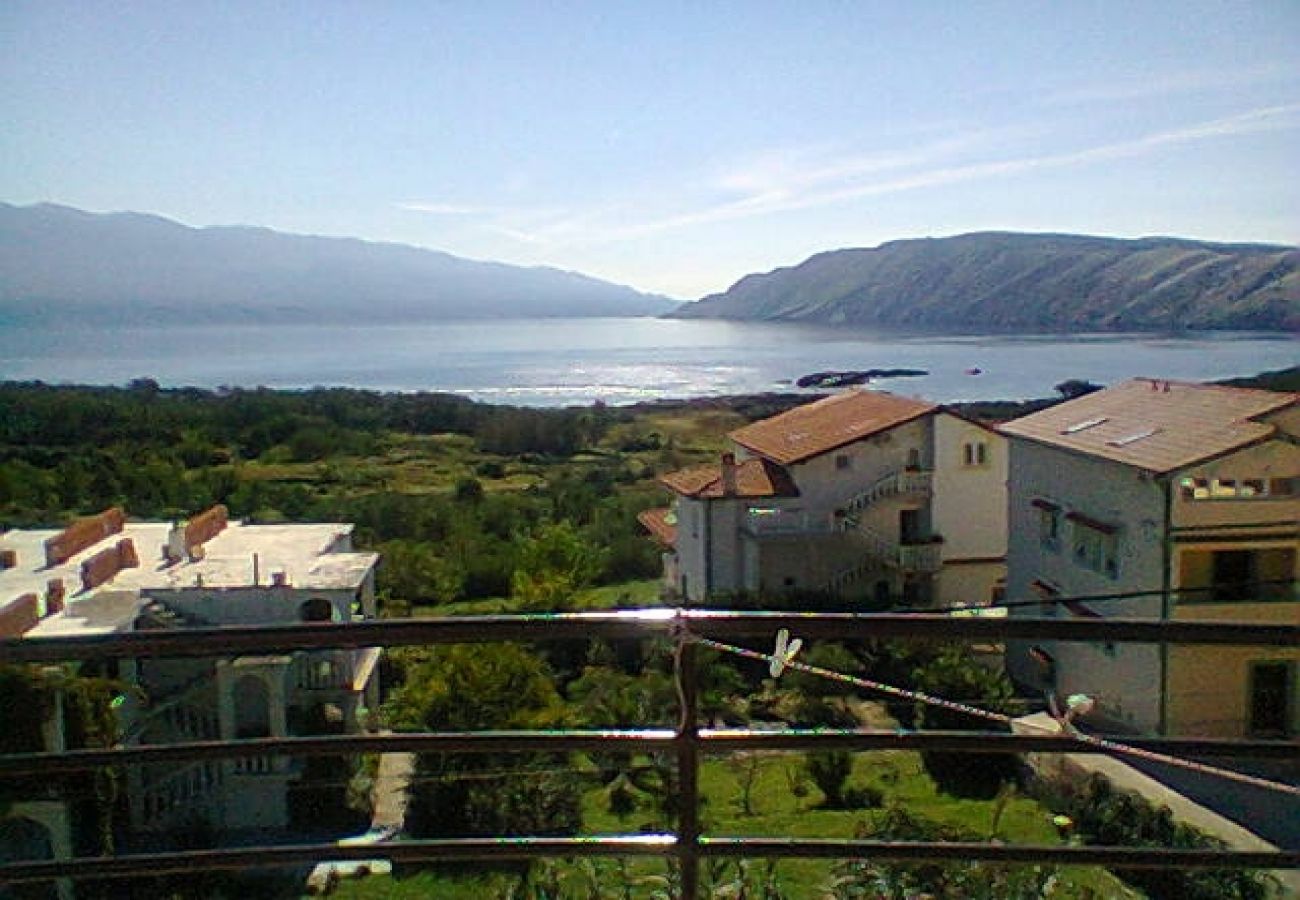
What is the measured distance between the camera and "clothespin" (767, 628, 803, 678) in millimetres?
1437

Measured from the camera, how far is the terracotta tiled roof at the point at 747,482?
1812 cm

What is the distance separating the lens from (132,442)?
33.3m

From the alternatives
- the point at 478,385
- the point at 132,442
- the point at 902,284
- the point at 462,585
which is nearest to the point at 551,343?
the point at 902,284

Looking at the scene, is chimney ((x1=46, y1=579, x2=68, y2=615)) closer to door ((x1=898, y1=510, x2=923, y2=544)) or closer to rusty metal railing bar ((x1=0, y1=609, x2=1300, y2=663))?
rusty metal railing bar ((x1=0, y1=609, x2=1300, y2=663))

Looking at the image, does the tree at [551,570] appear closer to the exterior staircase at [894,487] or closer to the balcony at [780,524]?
the balcony at [780,524]

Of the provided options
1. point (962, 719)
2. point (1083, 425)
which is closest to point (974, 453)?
point (1083, 425)

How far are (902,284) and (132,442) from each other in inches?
2190

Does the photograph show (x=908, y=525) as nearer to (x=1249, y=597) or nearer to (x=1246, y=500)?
(x=1249, y=597)

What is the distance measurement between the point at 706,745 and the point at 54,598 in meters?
11.9

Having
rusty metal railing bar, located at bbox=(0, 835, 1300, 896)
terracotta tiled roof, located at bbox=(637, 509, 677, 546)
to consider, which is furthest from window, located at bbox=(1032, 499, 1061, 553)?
rusty metal railing bar, located at bbox=(0, 835, 1300, 896)

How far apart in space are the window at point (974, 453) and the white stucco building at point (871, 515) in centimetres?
2

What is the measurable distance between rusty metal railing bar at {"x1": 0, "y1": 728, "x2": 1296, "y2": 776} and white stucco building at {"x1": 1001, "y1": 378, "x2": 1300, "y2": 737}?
9171 millimetres

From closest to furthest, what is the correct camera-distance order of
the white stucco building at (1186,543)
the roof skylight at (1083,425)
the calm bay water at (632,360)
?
the white stucco building at (1186,543)
the roof skylight at (1083,425)
the calm bay water at (632,360)

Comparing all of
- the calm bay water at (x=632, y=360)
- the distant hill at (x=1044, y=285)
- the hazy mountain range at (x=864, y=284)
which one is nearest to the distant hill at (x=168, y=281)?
the hazy mountain range at (x=864, y=284)
